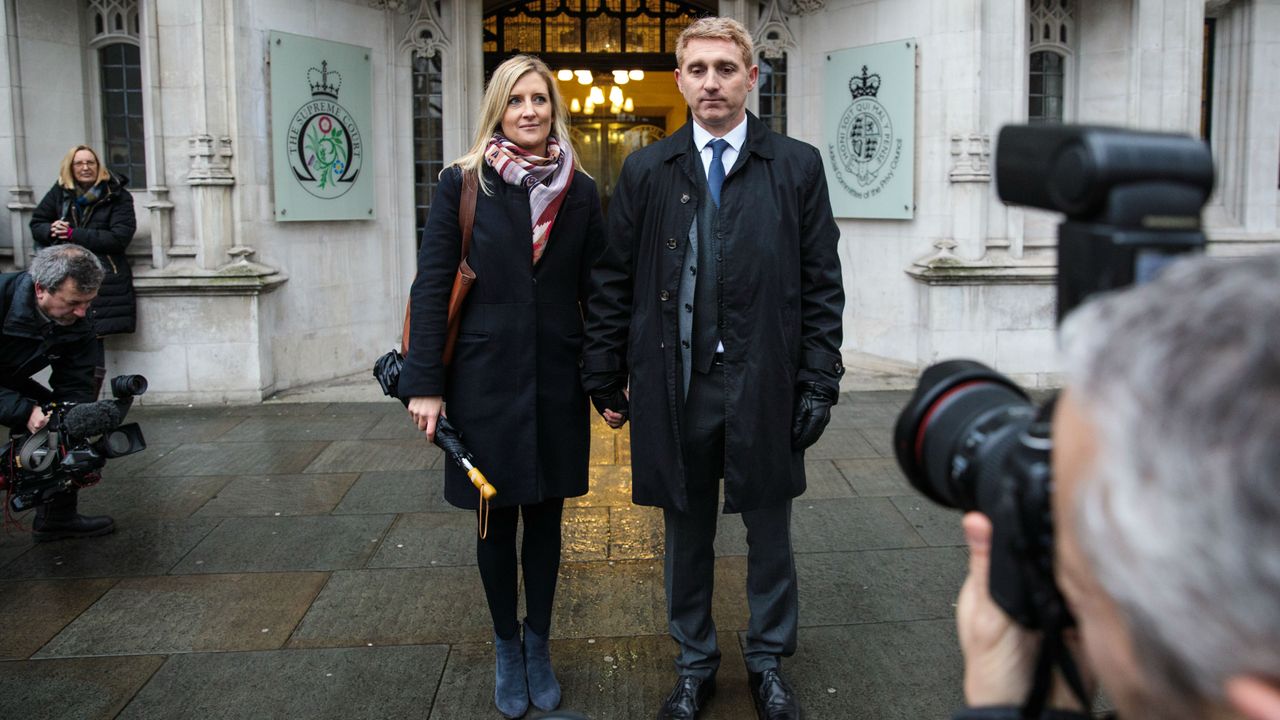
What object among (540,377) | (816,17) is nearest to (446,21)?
(816,17)

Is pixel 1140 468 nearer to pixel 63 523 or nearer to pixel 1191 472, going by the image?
pixel 1191 472

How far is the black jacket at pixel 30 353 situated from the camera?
450 cm

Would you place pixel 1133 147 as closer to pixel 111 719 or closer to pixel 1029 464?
pixel 1029 464

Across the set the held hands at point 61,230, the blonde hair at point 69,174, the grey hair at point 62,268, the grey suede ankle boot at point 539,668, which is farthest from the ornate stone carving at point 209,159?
the grey suede ankle boot at point 539,668

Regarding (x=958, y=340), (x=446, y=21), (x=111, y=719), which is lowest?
(x=111, y=719)

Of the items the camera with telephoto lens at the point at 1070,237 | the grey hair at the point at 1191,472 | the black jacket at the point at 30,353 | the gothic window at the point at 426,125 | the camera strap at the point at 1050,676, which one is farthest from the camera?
the gothic window at the point at 426,125

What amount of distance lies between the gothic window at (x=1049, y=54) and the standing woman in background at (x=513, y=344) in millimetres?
7197

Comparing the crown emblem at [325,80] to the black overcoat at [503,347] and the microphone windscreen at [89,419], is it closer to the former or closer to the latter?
the microphone windscreen at [89,419]

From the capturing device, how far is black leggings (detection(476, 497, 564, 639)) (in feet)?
11.4

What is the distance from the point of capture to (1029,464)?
3.34ft

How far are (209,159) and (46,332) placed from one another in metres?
4.09

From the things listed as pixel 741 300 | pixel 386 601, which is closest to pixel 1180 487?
pixel 741 300

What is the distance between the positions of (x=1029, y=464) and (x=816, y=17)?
9.66 meters

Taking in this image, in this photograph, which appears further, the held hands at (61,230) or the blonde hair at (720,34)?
the held hands at (61,230)
